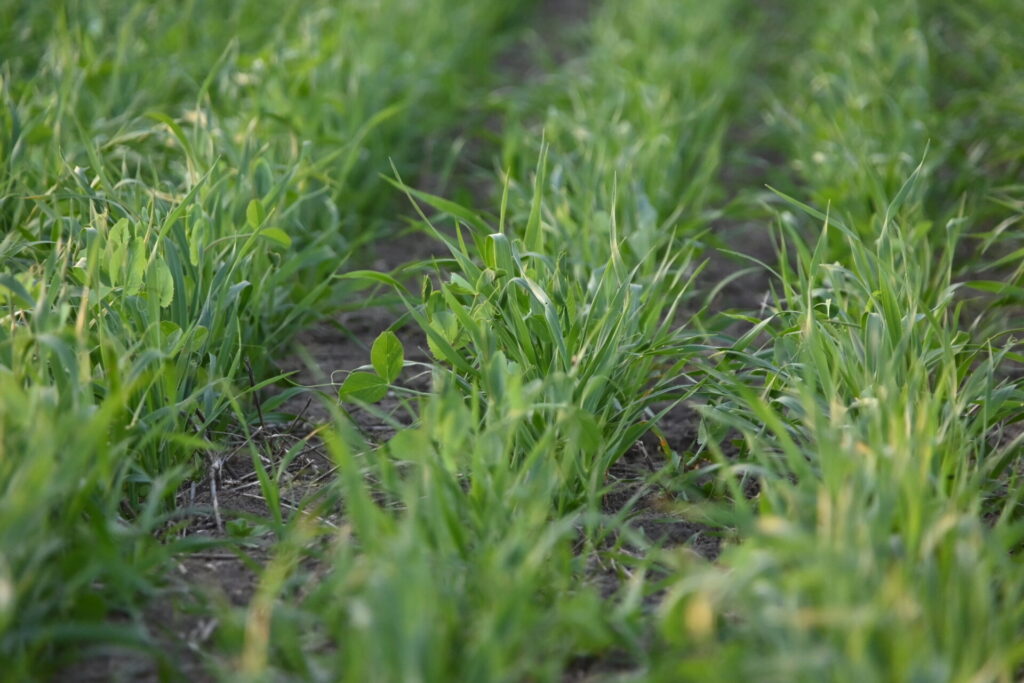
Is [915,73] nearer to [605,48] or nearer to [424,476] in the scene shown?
[605,48]

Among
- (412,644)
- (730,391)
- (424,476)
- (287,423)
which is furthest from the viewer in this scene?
(287,423)

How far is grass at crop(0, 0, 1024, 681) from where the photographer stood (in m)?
1.33

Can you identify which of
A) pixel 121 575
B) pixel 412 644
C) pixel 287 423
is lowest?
pixel 287 423

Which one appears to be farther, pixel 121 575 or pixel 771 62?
pixel 771 62

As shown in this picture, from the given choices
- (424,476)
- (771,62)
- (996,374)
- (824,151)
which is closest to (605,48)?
(771,62)

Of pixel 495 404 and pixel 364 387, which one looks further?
pixel 364 387

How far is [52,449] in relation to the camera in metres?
1.37

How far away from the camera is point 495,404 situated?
5.80 feet

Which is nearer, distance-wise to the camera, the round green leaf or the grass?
the grass

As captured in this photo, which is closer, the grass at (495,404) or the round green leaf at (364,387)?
the grass at (495,404)

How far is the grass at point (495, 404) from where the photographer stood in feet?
4.36

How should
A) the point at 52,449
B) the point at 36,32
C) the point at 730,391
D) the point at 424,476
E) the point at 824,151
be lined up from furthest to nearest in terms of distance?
the point at 36,32 → the point at 824,151 → the point at 730,391 → the point at 424,476 → the point at 52,449

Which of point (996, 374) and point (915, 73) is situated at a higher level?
point (915, 73)

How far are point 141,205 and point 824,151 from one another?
6.68 feet
